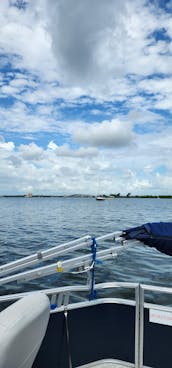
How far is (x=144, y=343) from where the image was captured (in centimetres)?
361

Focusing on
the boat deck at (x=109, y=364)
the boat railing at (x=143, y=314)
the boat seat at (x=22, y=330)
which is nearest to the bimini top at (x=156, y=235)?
the boat railing at (x=143, y=314)

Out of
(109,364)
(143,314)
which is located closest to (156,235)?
(143,314)

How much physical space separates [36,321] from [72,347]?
1586 millimetres

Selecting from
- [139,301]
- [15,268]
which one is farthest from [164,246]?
[15,268]

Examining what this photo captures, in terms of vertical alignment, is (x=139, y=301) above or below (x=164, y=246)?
below

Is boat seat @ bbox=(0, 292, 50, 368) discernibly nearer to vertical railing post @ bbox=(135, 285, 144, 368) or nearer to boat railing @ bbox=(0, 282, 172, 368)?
boat railing @ bbox=(0, 282, 172, 368)

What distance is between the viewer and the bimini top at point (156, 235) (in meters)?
3.35

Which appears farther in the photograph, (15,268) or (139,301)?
(139,301)

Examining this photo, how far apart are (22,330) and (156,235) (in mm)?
1898

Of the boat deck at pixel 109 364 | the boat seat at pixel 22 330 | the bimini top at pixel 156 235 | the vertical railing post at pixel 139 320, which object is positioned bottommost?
the boat deck at pixel 109 364

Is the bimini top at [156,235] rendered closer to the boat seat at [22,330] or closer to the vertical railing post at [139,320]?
the vertical railing post at [139,320]

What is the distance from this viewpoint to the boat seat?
6.48 ft

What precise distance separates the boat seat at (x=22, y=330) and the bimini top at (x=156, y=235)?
1441mm

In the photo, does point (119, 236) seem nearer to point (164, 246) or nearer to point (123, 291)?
point (164, 246)
